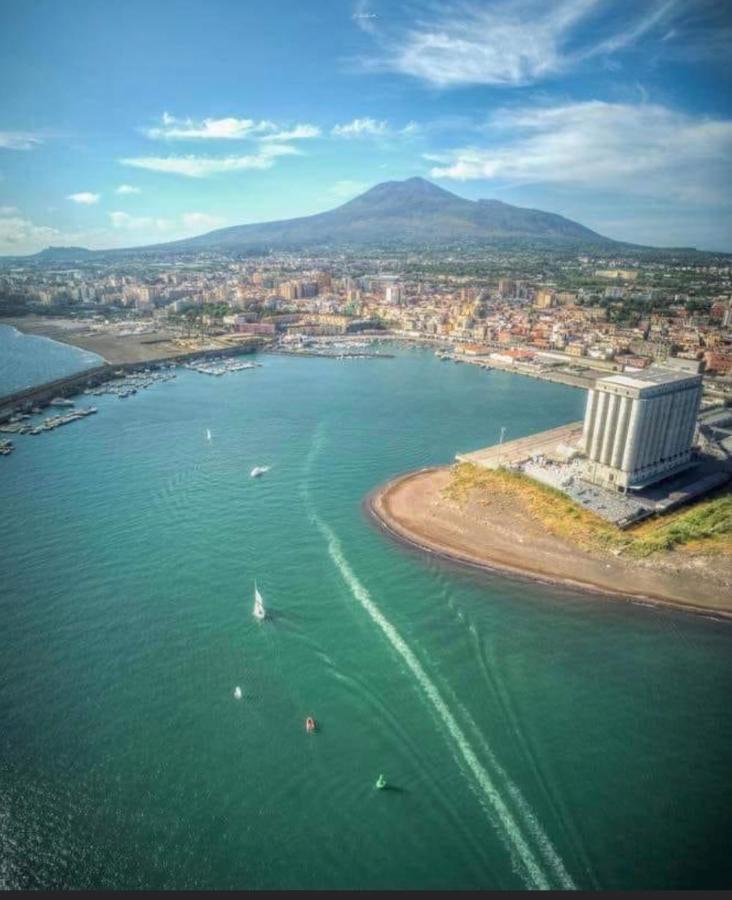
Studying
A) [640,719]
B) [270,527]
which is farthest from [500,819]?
[270,527]

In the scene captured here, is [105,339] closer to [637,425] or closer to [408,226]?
[637,425]

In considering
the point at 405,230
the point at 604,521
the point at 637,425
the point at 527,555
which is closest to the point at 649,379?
the point at 637,425

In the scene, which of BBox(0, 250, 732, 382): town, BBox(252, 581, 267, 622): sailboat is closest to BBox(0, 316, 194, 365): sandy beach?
BBox(0, 250, 732, 382): town

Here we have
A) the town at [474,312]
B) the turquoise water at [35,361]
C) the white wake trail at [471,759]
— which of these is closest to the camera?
the white wake trail at [471,759]

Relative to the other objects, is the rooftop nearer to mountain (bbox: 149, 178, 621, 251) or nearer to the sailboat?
the sailboat

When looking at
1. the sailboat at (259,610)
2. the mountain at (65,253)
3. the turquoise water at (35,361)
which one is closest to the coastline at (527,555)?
the sailboat at (259,610)

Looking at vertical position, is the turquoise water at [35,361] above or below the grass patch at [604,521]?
above

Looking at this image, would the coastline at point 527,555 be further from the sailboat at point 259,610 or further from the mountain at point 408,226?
the mountain at point 408,226
